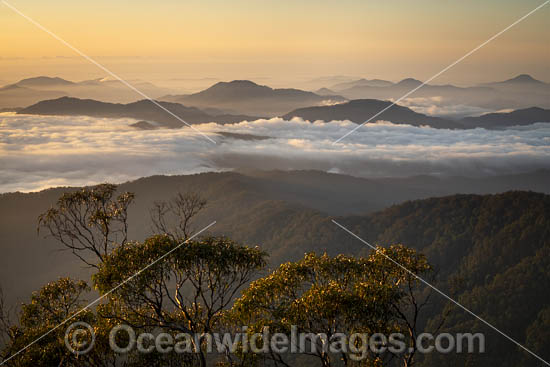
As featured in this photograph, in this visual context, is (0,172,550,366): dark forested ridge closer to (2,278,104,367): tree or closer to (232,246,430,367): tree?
(232,246,430,367): tree

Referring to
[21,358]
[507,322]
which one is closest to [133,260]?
[21,358]

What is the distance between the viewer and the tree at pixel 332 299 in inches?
666

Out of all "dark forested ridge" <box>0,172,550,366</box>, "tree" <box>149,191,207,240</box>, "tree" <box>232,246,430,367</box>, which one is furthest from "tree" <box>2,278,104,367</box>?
"dark forested ridge" <box>0,172,550,366</box>

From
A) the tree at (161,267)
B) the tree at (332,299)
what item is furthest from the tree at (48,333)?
the tree at (332,299)

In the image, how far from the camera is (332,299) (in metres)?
16.8

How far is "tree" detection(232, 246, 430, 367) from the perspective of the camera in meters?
16.9

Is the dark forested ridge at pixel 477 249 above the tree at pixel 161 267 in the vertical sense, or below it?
below

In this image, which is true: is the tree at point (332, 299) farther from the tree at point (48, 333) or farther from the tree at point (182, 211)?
the tree at point (48, 333)

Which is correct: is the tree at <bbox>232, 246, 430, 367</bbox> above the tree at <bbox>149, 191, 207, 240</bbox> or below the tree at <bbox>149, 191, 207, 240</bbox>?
below

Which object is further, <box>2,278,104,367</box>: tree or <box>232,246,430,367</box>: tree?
<box>2,278,104,367</box>: tree

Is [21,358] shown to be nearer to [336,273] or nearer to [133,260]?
[133,260]

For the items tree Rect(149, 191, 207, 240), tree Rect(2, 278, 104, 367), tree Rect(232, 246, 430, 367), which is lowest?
tree Rect(2, 278, 104, 367)

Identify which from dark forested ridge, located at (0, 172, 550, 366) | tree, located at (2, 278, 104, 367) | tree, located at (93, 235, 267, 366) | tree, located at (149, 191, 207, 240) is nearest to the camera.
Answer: tree, located at (2, 278, 104, 367)

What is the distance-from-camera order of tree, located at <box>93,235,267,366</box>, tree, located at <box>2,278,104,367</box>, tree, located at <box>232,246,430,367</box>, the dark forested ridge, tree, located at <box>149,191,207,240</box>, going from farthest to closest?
the dark forested ridge → tree, located at <box>149,191,207,240</box> → tree, located at <box>93,235,267,366</box> → tree, located at <box>2,278,104,367</box> → tree, located at <box>232,246,430,367</box>
